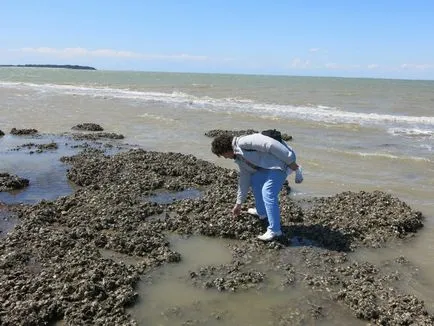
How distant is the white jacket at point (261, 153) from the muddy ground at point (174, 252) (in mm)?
1167

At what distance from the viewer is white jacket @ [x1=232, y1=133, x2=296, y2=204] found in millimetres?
7469

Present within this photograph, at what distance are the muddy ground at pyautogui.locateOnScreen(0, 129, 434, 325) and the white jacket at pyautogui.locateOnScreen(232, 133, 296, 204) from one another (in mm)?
1167

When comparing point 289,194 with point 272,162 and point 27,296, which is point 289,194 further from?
point 27,296

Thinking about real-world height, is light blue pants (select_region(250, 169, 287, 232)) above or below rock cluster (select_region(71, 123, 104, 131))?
above

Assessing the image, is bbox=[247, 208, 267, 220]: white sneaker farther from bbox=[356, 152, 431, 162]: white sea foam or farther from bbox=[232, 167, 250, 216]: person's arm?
bbox=[356, 152, 431, 162]: white sea foam

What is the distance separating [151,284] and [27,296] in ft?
5.11

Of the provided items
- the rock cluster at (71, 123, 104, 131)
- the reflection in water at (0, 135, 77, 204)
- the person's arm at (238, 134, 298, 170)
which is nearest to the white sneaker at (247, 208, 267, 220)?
the person's arm at (238, 134, 298, 170)

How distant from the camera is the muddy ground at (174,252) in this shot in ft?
18.6

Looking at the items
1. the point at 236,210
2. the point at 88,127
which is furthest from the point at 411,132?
the point at 236,210

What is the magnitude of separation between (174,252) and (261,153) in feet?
6.94

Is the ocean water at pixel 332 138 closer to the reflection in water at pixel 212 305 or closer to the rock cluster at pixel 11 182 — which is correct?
the reflection in water at pixel 212 305

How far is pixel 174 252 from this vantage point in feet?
23.7

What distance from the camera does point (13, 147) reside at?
16297mm

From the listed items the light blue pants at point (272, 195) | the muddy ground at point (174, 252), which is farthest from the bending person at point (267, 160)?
the muddy ground at point (174, 252)
